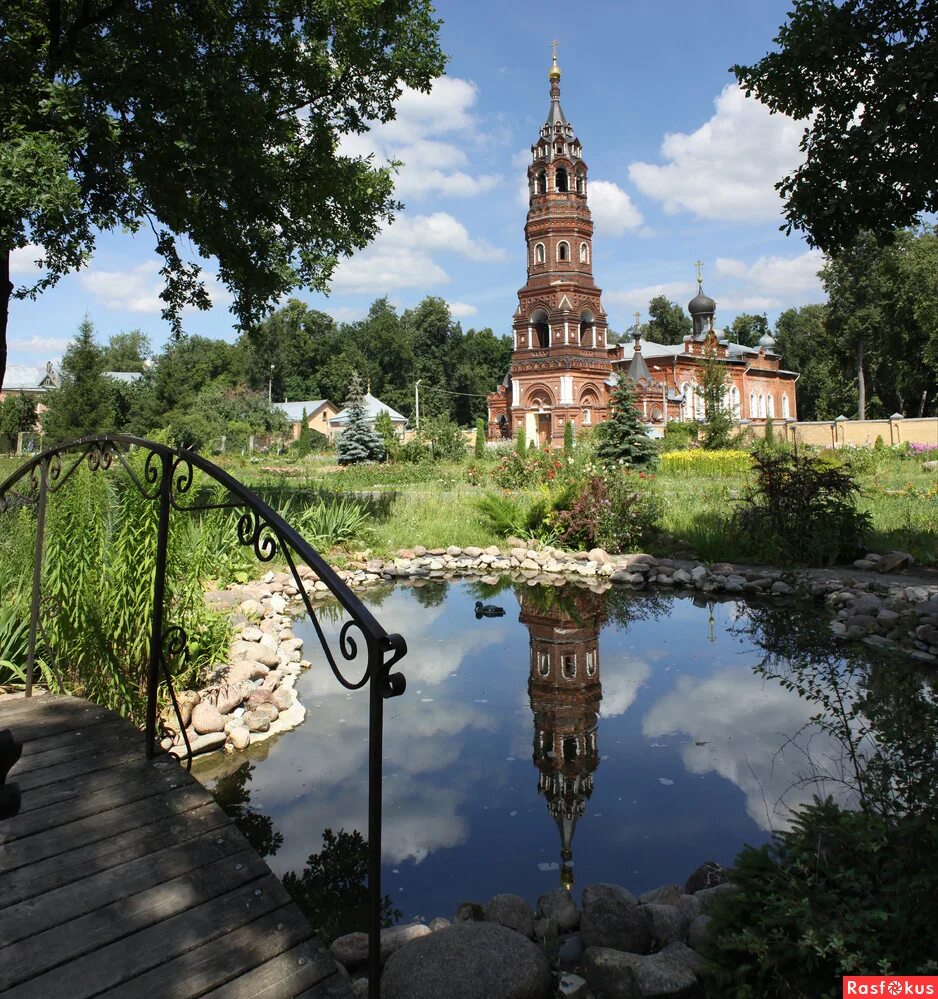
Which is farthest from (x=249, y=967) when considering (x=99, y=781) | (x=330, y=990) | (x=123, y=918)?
(x=99, y=781)

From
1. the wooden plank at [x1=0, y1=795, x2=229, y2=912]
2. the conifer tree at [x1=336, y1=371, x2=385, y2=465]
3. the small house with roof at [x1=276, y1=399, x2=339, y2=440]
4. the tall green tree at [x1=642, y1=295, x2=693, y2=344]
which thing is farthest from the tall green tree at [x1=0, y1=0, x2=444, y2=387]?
the tall green tree at [x1=642, y1=295, x2=693, y2=344]

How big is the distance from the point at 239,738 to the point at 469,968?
2.88 m

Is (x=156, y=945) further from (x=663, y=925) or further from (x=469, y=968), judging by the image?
(x=663, y=925)

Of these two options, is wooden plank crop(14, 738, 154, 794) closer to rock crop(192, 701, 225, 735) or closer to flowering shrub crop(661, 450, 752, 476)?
rock crop(192, 701, 225, 735)

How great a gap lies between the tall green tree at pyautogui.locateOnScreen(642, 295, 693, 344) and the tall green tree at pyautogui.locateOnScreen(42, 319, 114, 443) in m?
52.8

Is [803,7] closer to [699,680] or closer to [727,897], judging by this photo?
[699,680]

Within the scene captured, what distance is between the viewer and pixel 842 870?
86.7 inches

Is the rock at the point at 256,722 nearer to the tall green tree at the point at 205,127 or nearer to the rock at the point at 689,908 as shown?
the rock at the point at 689,908

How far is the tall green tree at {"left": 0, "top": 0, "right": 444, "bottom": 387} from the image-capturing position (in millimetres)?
8648

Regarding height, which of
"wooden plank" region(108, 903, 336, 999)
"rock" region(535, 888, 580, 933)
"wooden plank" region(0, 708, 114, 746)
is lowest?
"rock" region(535, 888, 580, 933)

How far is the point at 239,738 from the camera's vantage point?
4844mm

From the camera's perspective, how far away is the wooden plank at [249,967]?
182 centimetres

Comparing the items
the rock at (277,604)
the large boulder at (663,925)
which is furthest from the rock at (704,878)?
the rock at (277,604)

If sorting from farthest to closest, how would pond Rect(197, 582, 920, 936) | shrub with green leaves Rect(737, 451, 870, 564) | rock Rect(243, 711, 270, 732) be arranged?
shrub with green leaves Rect(737, 451, 870, 564)
rock Rect(243, 711, 270, 732)
pond Rect(197, 582, 920, 936)
